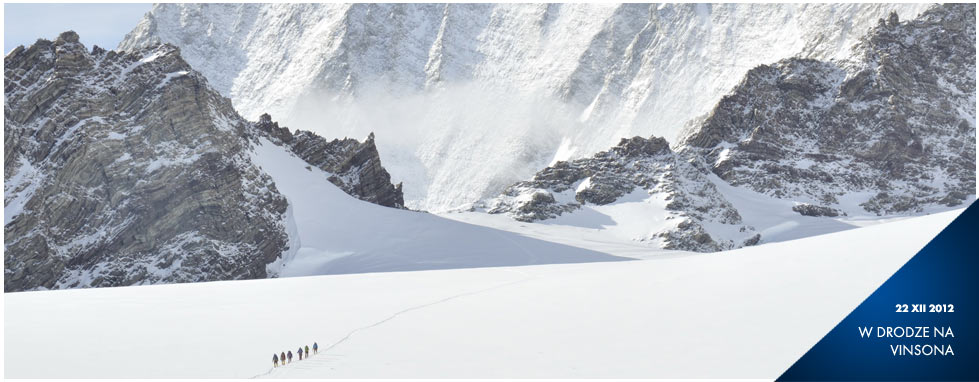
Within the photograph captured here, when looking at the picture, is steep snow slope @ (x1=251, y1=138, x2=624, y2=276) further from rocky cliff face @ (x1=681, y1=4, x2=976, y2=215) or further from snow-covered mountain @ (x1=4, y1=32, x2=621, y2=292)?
rocky cliff face @ (x1=681, y1=4, x2=976, y2=215)

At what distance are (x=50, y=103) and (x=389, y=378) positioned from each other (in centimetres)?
6608

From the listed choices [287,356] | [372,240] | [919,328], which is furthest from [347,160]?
[919,328]

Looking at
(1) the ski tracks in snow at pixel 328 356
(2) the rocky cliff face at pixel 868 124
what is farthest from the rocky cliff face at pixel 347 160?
(1) the ski tracks in snow at pixel 328 356

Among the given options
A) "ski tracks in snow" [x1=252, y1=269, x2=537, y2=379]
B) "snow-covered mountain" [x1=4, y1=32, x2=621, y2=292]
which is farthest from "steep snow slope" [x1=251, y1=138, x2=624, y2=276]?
"ski tracks in snow" [x1=252, y1=269, x2=537, y2=379]

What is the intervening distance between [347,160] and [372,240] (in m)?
27.8

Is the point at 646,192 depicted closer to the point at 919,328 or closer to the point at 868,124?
the point at 868,124

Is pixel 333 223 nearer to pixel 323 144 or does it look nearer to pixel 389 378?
pixel 323 144

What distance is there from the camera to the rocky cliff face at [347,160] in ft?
378

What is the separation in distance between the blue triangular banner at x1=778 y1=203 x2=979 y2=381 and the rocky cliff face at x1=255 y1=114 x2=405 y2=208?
94114mm

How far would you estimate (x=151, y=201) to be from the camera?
78250mm

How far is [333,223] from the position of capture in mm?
94625

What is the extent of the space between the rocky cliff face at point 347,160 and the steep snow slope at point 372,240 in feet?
21.0

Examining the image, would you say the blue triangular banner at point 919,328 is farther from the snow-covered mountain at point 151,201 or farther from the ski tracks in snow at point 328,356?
the snow-covered mountain at point 151,201

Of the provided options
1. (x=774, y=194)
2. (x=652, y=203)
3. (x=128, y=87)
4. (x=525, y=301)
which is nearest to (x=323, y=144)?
(x=128, y=87)
